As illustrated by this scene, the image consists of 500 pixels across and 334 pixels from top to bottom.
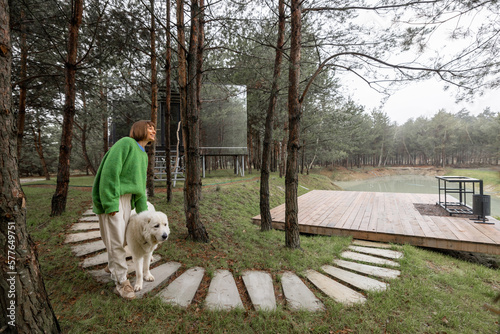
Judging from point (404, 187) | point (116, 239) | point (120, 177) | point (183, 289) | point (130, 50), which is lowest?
point (404, 187)

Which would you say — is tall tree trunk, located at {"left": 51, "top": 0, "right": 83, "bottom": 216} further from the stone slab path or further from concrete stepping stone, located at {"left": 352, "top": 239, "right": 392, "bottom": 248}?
concrete stepping stone, located at {"left": 352, "top": 239, "right": 392, "bottom": 248}

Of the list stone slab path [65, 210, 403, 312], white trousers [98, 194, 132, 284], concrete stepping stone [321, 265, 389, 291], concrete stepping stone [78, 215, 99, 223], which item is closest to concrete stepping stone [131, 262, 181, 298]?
stone slab path [65, 210, 403, 312]

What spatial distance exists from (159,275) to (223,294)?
82 centimetres

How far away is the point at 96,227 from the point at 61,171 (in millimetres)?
1459

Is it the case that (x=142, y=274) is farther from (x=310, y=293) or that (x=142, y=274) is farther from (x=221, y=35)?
(x=221, y=35)

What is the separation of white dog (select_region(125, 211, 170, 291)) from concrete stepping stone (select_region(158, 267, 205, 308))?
303 mm

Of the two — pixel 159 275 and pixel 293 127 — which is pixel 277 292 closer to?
pixel 159 275

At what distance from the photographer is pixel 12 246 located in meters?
1.35

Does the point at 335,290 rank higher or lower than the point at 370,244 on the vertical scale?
higher

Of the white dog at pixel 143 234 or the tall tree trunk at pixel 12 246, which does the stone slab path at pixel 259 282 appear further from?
the tall tree trunk at pixel 12 246

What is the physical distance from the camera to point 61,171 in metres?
4.22

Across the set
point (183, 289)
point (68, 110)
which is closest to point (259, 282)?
point (183, 289)

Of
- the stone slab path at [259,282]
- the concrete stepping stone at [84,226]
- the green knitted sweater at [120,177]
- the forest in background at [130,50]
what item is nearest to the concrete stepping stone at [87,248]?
the stone slab path at [259,282]

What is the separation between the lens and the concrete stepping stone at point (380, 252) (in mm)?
3643
